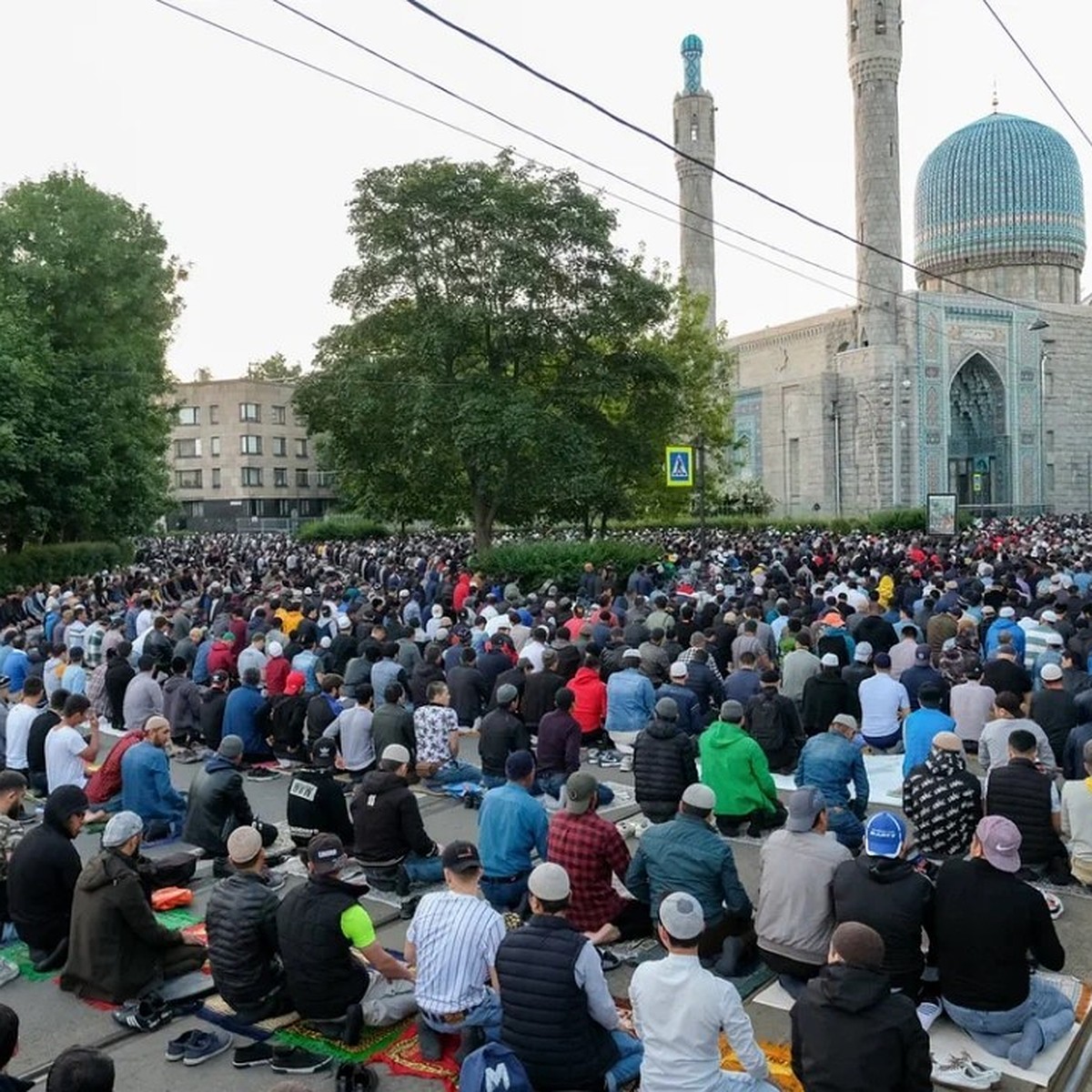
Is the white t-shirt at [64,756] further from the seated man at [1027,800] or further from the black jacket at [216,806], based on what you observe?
the seated man at [1027,800]

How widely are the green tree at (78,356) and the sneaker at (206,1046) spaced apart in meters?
20.9

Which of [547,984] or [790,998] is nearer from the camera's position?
[547,984]

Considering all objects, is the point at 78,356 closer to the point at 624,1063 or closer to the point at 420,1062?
the point at 420,1062

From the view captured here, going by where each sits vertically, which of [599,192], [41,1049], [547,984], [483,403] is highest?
[599,192]

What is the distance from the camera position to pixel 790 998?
544 centimetres

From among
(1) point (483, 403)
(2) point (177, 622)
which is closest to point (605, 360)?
(1) point (483, 403)

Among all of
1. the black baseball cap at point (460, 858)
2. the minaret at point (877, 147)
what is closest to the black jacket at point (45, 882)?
the black baseball cap at point (460, 858)

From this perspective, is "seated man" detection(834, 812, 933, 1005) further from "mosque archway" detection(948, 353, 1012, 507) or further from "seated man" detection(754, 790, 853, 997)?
"mosque archway" detection(948, 353, 1012, 507)

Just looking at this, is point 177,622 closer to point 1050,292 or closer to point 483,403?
point 483,403

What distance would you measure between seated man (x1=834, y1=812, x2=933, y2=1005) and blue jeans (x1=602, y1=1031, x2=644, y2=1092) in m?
1.13

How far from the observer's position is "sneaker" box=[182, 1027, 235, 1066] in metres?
5.09

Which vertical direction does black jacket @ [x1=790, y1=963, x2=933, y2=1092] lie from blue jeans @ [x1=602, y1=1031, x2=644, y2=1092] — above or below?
above

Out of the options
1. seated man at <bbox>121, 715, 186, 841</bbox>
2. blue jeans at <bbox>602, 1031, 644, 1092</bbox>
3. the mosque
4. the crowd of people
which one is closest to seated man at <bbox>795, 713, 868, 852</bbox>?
the crowd of people

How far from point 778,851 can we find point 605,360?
22.3 m
